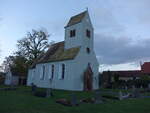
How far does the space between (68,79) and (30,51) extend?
26.9 metres

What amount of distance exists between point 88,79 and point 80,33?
8457mm

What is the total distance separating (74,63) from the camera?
1061 inches

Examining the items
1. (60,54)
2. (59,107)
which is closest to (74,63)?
(60,54)

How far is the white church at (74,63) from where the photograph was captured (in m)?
27.1

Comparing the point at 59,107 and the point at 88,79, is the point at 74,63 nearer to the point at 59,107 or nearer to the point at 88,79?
the point at 88,79

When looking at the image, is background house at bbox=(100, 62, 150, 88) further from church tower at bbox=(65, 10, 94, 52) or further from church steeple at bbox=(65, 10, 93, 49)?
church steeple at bbox=(65, 10, 93, 49)

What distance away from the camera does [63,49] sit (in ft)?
107

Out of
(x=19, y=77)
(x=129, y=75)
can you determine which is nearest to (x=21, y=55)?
(x=19, y=77)

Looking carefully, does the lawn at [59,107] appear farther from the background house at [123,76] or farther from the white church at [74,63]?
the background house at [123,76]

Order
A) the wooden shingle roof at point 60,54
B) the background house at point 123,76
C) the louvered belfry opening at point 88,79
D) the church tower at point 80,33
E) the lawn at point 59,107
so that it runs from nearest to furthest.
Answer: the lawn at point 59,107, the louvered belfry opening at point 88,79, the wooden shingle roof at point 60,54, the church tower at point 80,33, the background house at point 123,76

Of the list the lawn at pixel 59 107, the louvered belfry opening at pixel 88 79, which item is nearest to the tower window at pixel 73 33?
the louvered belfry opening at pixel 88 79

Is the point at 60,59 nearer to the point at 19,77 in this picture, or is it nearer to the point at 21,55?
the point at 21,55

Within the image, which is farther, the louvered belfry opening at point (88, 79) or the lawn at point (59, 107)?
the louvered belfry opening at point (88, 79)

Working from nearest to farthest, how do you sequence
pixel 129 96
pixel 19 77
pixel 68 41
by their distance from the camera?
1. pixel 129 96
2. pixel 68 41
3. pixel 19 77
